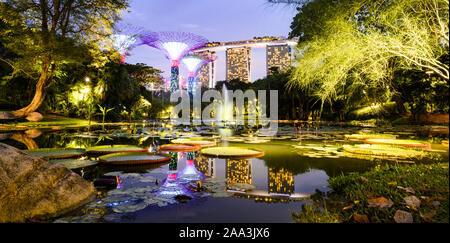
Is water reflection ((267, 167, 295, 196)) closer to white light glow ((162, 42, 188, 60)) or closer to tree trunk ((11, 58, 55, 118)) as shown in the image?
tree trunk ((11, 58, 55, 118))

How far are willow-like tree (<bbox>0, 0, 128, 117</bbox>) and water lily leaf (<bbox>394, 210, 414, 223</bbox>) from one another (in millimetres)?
15680

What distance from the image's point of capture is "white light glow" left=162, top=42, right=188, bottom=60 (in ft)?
122

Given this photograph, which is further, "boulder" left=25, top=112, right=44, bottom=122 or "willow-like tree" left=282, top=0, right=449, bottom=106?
"boulder" left=25, top=112, right=44, bottom=122

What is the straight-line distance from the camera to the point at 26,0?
13.3m

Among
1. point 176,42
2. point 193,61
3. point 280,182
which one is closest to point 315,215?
point 280,182

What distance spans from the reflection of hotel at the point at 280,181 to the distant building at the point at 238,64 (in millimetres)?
121430

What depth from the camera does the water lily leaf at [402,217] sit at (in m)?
1.97

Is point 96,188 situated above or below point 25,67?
below

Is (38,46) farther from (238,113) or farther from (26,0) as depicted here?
(238,113)

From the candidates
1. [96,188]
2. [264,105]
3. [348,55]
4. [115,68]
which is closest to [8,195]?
[96,188]

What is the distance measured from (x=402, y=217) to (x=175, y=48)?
127 feet

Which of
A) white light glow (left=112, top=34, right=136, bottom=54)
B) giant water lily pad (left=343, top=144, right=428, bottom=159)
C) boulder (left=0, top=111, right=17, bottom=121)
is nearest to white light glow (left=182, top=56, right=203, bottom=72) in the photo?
white light glow (left=112, top=34, right=136, bottom=54)

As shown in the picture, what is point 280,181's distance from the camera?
11.7ft
